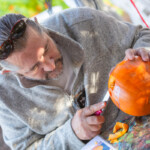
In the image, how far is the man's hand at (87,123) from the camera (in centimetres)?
73

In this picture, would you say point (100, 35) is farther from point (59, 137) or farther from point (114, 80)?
point (59, 137)

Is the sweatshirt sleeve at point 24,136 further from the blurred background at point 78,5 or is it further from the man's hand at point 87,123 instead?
the blurred background at point 78,5

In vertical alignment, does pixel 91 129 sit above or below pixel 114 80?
below

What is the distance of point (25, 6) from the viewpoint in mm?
1834

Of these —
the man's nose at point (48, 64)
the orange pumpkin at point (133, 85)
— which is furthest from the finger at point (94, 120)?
the man's nose at point (48, 64)

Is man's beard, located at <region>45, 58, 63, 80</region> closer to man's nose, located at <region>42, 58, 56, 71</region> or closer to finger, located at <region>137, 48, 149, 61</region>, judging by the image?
man's nose, located at <region>42, 58, 56, 71</region>

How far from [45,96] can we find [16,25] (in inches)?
18.4

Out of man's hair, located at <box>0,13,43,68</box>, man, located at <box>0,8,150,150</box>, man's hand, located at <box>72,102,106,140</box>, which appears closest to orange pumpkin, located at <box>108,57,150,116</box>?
man's hand, located at <box>72,102,106,140</box>

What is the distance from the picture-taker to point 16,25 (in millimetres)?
640

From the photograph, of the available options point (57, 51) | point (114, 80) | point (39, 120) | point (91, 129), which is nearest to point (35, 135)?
point (39, 120)

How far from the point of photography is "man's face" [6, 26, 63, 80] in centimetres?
68

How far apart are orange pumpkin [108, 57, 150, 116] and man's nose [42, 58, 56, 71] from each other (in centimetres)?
31

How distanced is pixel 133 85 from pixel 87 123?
0.29 metres

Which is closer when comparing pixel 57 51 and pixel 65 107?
pixel 57 51
